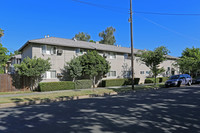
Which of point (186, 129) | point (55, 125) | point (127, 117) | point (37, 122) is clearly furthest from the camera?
point (127, 117)

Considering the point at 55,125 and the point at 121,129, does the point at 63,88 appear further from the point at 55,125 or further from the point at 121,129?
the point at 121,129

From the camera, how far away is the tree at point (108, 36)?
52253 mm

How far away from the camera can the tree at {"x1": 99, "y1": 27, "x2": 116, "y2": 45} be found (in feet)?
171

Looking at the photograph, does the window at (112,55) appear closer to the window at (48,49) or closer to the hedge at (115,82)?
the hedge at (115,82)

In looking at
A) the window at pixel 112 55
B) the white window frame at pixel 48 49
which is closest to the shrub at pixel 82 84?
the white window frame at pixel 48 49

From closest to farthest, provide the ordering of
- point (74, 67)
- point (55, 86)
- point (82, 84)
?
point (55, 86) < point (74, 67) < point (82, 84)

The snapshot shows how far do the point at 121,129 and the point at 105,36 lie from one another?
50.6 metres

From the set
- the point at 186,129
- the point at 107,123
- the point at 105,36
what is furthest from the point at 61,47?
the point at 105,36

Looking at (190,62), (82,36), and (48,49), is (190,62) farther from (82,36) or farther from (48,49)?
(82,36)

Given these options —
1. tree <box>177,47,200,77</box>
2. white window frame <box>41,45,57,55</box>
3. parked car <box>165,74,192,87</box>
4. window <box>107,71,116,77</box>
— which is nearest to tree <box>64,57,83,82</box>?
white window frame <box>41,45,57,55</box>

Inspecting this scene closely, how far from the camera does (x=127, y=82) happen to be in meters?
23.5

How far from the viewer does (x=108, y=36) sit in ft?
173

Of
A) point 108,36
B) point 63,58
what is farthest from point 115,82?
point 108,36

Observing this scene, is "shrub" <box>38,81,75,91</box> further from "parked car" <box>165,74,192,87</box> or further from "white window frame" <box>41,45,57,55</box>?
"parked car" <box>165,74,192,87</box>
